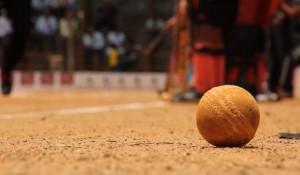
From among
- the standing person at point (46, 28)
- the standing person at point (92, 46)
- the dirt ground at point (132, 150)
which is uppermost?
the dirt ground at point (132, 150)

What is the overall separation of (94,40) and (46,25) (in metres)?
1.62

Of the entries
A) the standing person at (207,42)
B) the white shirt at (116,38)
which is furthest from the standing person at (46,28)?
the standing person at (207,42)

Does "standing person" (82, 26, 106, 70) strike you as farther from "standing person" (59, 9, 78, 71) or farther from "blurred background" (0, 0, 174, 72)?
"standing person" (59, 9, 78, 71)

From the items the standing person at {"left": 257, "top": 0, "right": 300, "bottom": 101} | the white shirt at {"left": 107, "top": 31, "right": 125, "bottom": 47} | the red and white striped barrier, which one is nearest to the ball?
the standing person at {"left": 257, "top": 0, "right": 300, "bottom": 101}

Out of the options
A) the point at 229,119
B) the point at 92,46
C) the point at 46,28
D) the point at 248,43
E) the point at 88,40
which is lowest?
the point at 92,46

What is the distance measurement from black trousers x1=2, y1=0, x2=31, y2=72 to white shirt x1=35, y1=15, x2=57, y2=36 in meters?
9.00

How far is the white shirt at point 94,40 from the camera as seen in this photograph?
2100cm

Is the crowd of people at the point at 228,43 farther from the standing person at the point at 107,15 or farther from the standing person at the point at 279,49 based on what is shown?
the standing person at the point at 107,15

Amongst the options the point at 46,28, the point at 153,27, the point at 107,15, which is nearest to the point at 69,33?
the point at 46,28

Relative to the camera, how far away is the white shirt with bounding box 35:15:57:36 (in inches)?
801

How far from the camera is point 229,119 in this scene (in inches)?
163

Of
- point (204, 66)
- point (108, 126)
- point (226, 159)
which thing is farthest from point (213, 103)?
point (204, 66)

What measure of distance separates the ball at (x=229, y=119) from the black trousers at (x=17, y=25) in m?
7.14

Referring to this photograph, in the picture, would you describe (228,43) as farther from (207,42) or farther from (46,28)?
(46,28)
